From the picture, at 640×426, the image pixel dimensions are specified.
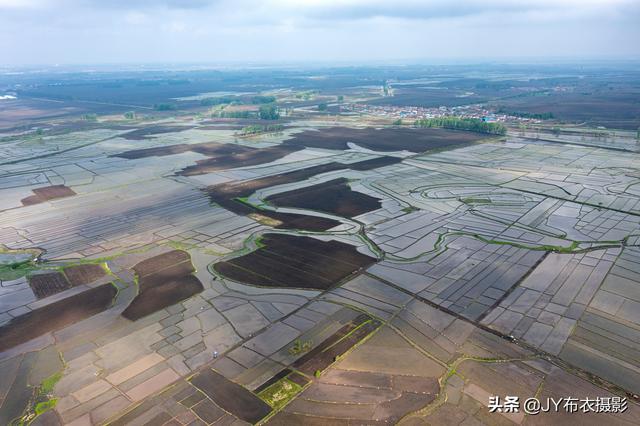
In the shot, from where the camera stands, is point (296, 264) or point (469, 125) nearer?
point (296, 264)

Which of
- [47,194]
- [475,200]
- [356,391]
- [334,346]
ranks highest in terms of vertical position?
[47,194]

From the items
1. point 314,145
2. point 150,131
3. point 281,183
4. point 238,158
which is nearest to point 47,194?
point 238,158

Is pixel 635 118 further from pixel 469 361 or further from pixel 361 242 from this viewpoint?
pixel 469 361

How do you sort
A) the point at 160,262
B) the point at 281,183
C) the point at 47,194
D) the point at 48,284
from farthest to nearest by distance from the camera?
the point at 281,183, the point at 47,194, the point at 160,262, the point at 48,284

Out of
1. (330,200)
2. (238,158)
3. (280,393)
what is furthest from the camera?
(238,158)

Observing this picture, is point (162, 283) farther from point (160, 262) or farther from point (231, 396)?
point (231, 396)

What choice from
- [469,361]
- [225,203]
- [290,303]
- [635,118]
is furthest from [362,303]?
[635,118]

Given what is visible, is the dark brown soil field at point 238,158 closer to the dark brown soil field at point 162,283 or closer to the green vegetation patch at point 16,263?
the green vegetation patch at point 16,263
